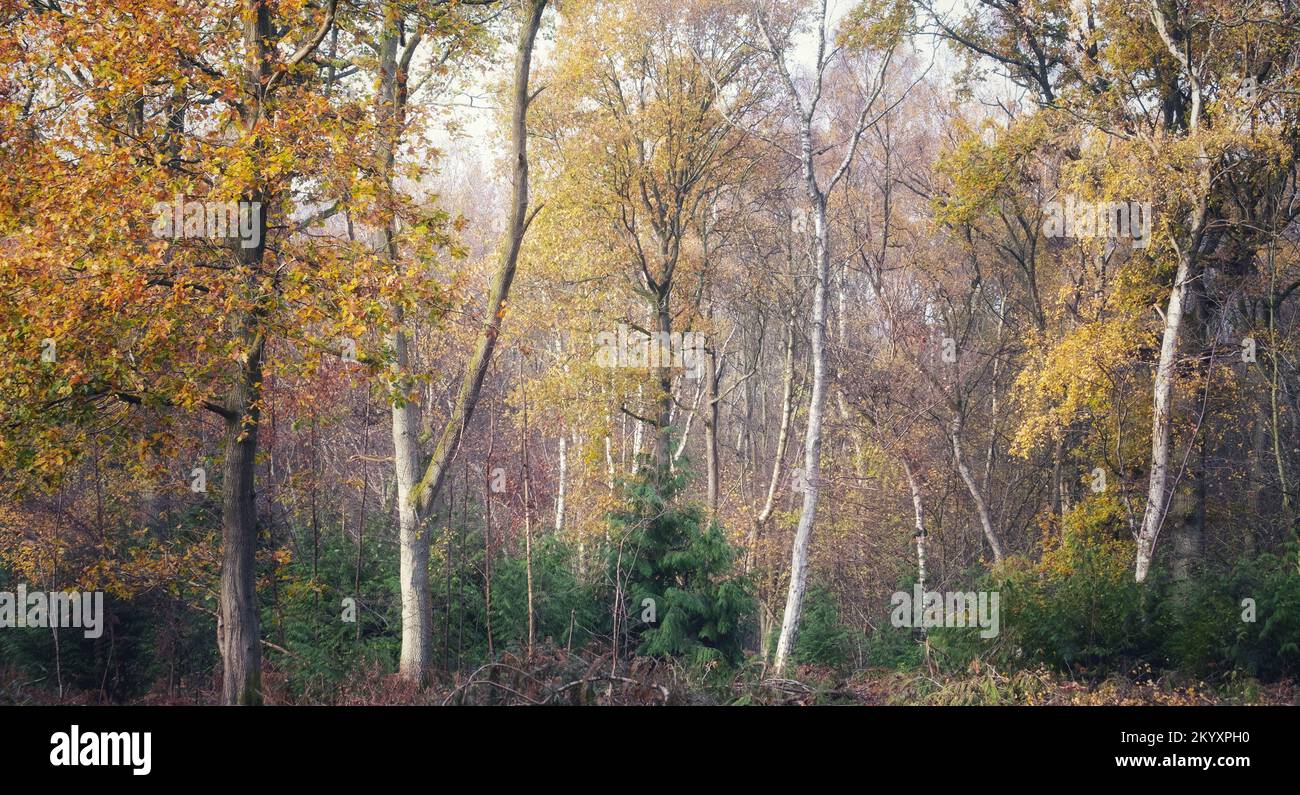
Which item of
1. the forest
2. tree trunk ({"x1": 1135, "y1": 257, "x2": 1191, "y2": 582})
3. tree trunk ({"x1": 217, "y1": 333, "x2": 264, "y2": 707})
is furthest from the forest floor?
tree trunk ({"x1": 1135, "y1": 257, "x2": 1191, "y2": 582})

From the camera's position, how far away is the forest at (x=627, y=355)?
8781 mm

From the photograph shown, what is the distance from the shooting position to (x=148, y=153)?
8953 millimetres

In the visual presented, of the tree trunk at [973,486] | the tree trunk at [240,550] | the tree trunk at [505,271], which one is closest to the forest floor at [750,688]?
the tree trunk at [240,550]

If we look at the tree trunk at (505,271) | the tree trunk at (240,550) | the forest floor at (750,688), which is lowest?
the forest floor at (750,688)

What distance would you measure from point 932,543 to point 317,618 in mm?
15047

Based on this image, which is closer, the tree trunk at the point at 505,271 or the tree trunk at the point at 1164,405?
the tree trunk at the point at 505,271

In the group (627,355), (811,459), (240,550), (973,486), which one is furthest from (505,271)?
(973,486)

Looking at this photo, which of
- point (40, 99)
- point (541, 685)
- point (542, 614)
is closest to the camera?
point (541, 685)

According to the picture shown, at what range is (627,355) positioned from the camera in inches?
784

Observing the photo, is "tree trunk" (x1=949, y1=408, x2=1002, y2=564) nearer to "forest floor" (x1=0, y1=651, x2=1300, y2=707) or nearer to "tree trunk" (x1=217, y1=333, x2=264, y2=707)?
"forest floor" (x1=0, y1=651, x2=1300, y2=707)

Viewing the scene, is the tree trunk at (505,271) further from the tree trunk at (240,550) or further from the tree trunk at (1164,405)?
the tree trunk at (1164,405)

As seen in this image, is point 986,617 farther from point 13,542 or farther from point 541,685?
point 13,542
